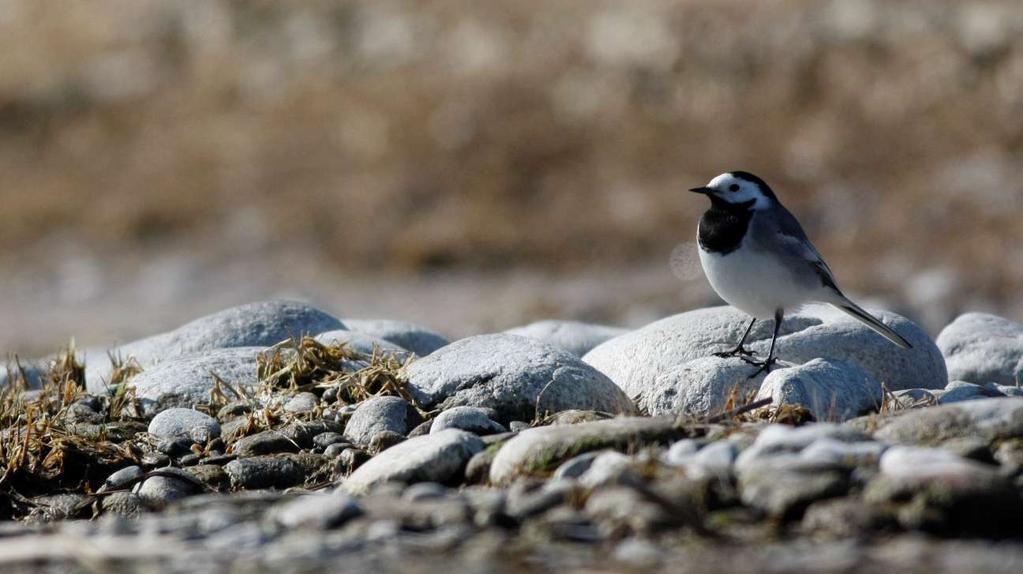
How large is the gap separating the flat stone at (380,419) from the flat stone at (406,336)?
1.79 metres

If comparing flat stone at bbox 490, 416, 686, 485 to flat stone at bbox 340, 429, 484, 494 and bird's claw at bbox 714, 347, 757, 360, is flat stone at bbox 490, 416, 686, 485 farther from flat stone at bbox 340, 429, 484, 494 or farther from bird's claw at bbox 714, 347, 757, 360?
bird's claw at bbox 714, 347, 757, 360

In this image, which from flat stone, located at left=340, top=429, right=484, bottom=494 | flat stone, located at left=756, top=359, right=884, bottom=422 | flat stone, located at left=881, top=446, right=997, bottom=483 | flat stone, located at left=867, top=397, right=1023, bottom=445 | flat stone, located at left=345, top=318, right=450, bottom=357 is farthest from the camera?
flat stone, located at left=345, top=318, right=450, bottom=357

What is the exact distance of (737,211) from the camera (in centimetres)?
706

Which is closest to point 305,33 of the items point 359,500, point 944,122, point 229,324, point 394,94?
point 394,94

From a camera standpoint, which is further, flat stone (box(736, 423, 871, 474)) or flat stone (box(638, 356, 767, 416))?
flat stone (box(638, 356, 767, 416))

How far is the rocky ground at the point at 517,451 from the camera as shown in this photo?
4266mm

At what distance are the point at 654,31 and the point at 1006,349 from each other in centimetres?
1224

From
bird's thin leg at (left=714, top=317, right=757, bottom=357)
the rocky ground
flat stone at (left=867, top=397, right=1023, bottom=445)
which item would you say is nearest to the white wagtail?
bird's thin leg at (left=714, top=317, right=757, bottom=357)

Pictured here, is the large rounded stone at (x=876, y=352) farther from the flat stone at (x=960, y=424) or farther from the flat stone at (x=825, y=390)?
Result: the flat stone at (x=960, y=424)

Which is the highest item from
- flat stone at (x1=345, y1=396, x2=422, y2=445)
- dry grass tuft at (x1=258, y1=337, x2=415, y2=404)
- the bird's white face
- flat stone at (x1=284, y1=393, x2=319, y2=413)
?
the bird's white face

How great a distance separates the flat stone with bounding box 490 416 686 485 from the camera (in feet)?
17.0

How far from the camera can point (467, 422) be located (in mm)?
6109

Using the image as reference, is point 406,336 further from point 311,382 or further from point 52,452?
point 52,452

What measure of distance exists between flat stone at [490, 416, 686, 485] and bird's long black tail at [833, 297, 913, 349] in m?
2.03
